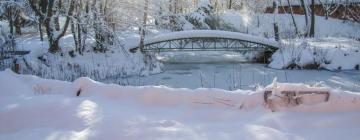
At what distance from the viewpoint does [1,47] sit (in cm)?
1612

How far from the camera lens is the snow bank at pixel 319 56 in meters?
17.2

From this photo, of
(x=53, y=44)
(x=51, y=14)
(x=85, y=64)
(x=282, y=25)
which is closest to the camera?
(x=85, y=64)

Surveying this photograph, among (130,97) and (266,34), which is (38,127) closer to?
(130,97)

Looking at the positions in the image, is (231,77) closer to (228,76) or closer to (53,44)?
(228,76)

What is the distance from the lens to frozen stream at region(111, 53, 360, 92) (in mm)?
13016

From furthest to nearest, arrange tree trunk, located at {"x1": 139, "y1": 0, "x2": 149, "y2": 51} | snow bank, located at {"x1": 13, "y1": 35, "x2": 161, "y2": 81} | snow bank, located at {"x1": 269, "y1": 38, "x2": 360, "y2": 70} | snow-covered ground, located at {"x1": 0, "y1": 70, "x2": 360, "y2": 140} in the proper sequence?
tree trunk, located at {"x1": 139, "y1": 0, "x2": 149, "y2": 51} → snow bank, located at {"x1": 269, "y1": 38, "x2": 360, "y2": 70} → snow bank, located at {"x1": 13, "y1": 35, "x2": 161, "y2": 81} → snow-covered ground, located at {"x1": 0, "y1": 70, "x2": 360, "y2": 140}

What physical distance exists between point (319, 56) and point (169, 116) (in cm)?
1468

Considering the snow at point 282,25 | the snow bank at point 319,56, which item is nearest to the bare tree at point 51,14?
the snow bank at point 319,56

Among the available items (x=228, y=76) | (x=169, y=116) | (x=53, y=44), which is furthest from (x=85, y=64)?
(x=169, y=116)

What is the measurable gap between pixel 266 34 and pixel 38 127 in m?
22.8

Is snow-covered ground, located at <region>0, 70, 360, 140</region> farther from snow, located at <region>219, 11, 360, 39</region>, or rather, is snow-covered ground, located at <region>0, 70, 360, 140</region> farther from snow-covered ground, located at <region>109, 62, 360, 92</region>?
snow, located at <region>219, 11, 360, 39</region>

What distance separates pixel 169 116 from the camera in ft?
12.9

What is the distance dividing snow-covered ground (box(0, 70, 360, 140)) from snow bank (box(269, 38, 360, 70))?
1371 cm

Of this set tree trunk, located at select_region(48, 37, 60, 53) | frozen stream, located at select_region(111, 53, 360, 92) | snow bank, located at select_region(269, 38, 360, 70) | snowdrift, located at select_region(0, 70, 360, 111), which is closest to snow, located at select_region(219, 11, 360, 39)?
snow bank, located at select_region(269, 38, 360, 70)
